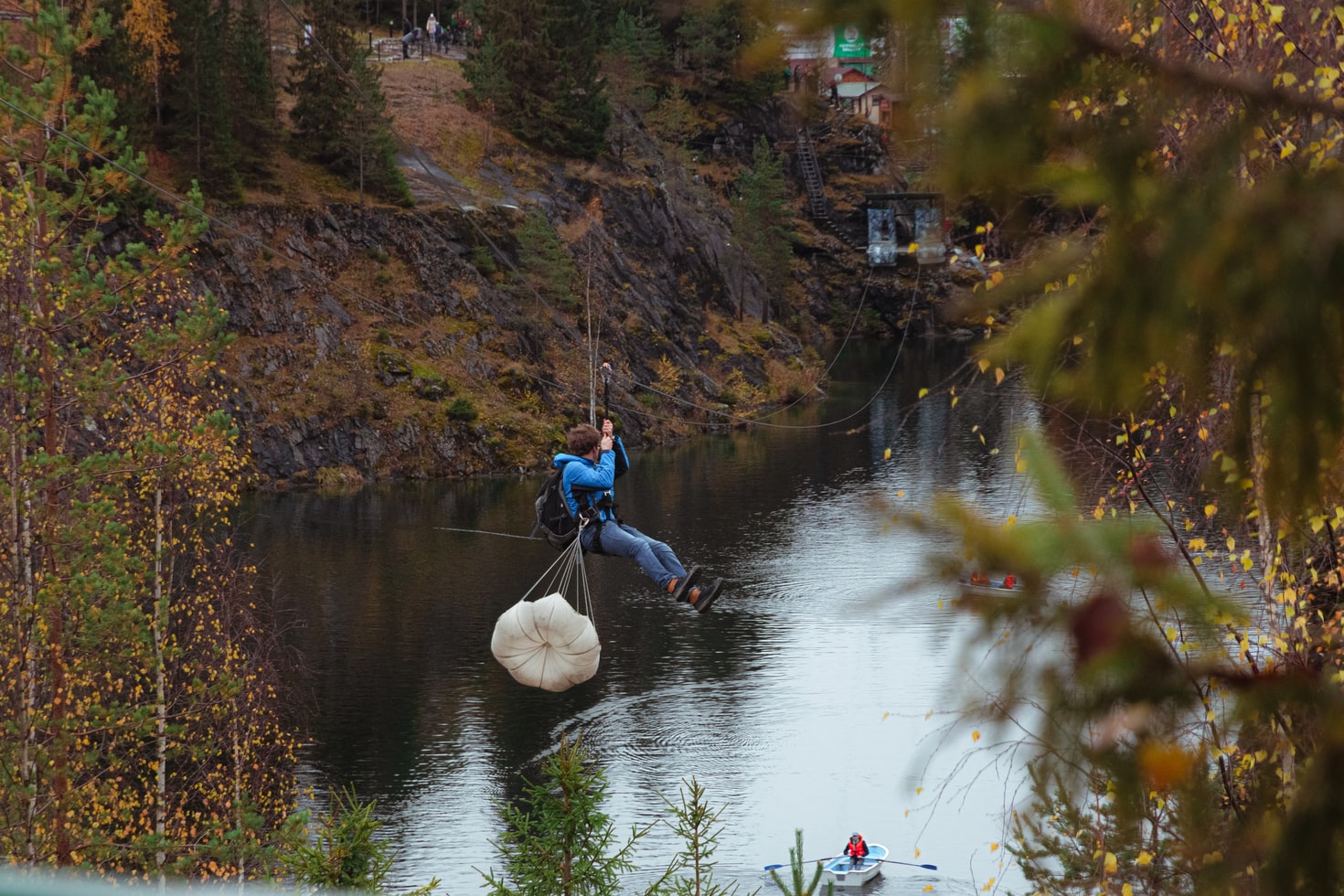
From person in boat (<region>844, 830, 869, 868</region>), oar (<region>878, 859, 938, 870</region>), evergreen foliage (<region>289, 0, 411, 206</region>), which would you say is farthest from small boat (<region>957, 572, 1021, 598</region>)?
evergreen foliage (<region>289, 0, 411, 206</region>)

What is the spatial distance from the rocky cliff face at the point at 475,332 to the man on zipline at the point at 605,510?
95.2 feet

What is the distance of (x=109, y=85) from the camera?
45.5 meters

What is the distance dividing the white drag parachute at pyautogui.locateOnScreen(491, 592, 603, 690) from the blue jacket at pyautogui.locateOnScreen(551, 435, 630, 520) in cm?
87

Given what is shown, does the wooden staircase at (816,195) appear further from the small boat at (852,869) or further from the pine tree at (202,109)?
the small boat at (852,869)

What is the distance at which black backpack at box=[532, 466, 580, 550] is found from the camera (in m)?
11.3

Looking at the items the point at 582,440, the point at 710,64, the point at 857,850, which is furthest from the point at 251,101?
the point at 582,440

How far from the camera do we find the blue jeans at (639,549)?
11.4 meters

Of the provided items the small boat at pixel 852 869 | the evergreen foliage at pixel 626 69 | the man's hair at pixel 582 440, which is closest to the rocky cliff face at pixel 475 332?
the evergreen foliage at pixel 626 69

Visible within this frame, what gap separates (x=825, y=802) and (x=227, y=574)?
11474mm

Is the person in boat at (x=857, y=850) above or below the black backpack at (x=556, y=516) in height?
below

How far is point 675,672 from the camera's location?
104 feet

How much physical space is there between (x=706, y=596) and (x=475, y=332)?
4267 cm

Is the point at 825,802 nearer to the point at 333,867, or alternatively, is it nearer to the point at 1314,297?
the point at 333,867

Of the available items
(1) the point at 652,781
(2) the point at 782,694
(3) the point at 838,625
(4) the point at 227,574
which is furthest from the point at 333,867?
(3) the point at 838,625
